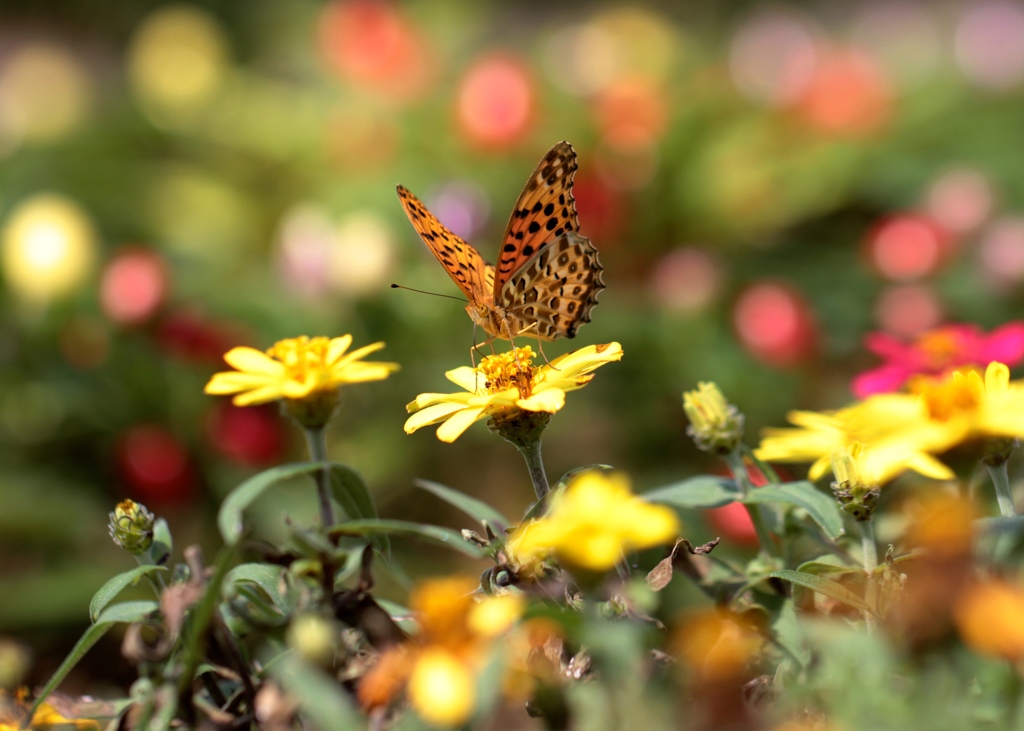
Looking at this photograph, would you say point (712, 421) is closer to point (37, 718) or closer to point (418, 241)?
point (37, 718)

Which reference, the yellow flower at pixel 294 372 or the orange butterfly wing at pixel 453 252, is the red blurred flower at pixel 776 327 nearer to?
the orange butterfly wing at pixel 453 252

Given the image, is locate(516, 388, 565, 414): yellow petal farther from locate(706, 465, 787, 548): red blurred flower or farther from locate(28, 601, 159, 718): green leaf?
locate(706, 465, 787, 548): red blurred flower

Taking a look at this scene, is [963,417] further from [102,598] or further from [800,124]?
[800,124]

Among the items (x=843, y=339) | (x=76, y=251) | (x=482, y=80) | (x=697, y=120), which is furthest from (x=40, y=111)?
(x=843, y=339)

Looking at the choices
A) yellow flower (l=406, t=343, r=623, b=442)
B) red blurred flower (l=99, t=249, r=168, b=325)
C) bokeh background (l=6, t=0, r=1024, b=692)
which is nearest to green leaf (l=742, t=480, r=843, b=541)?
yellow flower (l=406, t=343, r=623, b=442)

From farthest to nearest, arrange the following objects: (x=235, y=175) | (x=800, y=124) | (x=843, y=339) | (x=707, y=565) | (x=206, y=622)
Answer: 1. (x=235, y=175)
2. (x=800, y=124)
3. (x=843, y=339)
4. (x=707, y=565)
5. (x=206, y=622)
